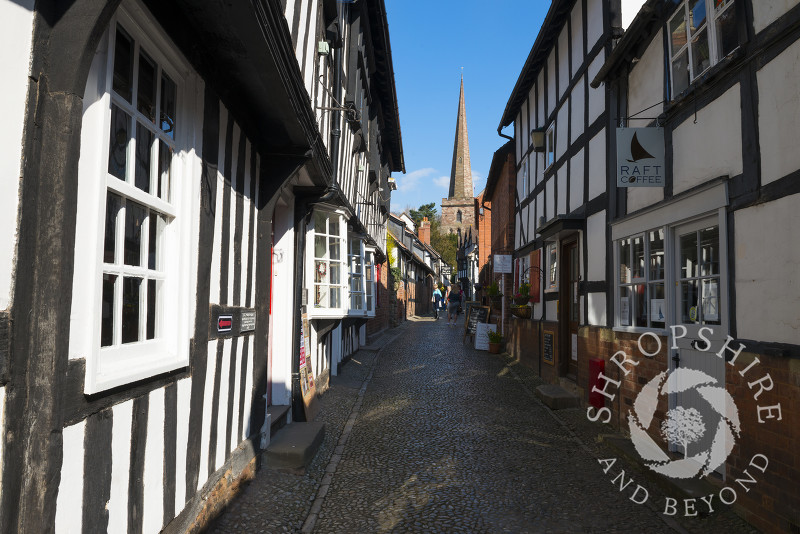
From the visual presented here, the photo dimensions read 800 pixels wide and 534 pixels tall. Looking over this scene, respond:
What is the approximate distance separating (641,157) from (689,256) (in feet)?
3.40

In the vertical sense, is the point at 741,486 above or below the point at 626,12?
below

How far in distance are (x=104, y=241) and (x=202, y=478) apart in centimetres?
188

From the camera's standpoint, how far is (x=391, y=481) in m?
4.76

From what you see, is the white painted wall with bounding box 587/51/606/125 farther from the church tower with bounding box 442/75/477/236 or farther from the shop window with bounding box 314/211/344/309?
the church tower with bounding box 442/75/477/236

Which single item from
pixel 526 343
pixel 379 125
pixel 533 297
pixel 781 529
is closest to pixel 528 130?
pixel 533 297

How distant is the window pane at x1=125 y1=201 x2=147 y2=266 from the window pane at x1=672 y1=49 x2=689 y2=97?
4.73 m

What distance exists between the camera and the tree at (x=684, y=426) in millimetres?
4773

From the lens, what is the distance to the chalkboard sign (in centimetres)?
963

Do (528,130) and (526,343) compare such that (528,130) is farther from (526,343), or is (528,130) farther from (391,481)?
(391,481)

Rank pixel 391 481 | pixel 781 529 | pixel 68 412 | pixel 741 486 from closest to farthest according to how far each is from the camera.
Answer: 1. pixel 68 412
2. pixel 781 529
3. pixel 741 486
4. pixel 391 481

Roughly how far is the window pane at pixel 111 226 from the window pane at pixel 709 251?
434 centimetres

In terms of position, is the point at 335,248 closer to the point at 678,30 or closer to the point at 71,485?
the point at 678,30

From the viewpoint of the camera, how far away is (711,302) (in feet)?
15.2

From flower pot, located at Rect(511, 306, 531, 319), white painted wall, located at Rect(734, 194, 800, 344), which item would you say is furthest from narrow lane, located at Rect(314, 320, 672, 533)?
flower pot, located at Rect(511, 306, 531, 319)
